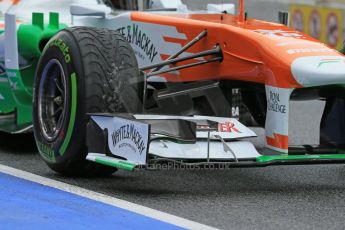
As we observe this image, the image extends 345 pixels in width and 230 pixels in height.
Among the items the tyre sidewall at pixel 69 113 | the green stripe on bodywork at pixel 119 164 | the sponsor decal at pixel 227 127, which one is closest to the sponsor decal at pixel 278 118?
the sponsor decal at pixel 227 127

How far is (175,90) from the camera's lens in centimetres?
759

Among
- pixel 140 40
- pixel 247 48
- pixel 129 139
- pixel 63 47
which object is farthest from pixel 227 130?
pixel 140 40

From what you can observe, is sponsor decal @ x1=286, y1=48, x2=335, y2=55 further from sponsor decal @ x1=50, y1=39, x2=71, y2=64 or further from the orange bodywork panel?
sponsor decal @ x1=50, y1=39, x2=71, y2=64

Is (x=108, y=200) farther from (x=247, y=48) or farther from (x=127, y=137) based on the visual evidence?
(x=247, y=48)

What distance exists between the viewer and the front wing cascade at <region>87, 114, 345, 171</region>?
6.43 metres

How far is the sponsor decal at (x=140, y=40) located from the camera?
7.81 m

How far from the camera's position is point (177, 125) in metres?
6.69

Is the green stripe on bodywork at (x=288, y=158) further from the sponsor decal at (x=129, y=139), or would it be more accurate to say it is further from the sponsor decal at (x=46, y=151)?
the sponsor decal at (x=46, y=151)

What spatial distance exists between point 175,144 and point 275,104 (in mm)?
736

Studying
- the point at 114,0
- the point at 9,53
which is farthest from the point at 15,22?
the point at 114,0

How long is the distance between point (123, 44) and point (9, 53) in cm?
156

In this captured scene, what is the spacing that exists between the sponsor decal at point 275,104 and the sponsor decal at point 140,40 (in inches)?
52.6

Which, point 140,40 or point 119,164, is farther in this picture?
point 140,40

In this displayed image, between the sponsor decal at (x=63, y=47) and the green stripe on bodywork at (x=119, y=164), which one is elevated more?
the sponsor decal at (x=63, y=47)
